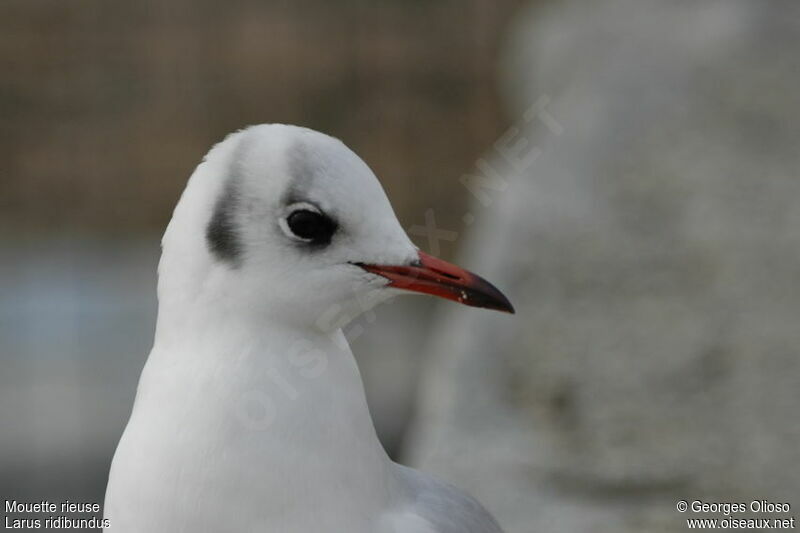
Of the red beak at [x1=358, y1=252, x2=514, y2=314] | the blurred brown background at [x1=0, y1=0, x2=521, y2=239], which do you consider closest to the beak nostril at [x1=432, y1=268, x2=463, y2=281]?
the red beak at [x1=358, y1=252, x2=514, y2=314]

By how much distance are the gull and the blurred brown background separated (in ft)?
10.9

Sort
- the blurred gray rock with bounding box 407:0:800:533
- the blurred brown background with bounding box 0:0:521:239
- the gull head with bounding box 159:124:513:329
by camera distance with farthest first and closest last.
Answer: the blurred brown background with bounding box 0:0:521:239 < the blurred gray rock with bounding box 407:0:800:533 < the gull head with bounding box 159:124:513:329

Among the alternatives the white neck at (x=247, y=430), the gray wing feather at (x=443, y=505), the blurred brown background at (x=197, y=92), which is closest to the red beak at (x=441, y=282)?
the white neck at (x=247, y=430)

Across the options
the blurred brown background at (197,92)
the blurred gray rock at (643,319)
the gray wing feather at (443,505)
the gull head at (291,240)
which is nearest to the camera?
the gull head at (291,240)

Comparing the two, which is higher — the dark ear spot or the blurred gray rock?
the blurred gray rock

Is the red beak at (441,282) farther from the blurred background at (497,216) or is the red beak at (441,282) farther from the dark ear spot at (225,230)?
the blurred background at (497,216)

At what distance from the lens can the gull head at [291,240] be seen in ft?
4.49

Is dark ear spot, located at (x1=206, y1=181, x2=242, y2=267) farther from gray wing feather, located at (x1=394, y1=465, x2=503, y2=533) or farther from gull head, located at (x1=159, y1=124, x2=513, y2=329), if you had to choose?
gray wing feather, located at (x1=394, y1=465, x2=503, y2=533)

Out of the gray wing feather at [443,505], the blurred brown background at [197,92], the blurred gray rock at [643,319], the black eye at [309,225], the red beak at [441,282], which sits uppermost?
the blurred brown background at [197,92]

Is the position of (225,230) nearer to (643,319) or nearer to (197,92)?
(643,319)

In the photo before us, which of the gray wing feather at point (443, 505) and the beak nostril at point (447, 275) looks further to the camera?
the gray wing feather at point (443, 505)

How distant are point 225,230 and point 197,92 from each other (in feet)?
11.6

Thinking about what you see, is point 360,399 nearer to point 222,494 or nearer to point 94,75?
point 222,494

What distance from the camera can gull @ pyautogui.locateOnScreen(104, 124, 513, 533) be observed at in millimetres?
1378
